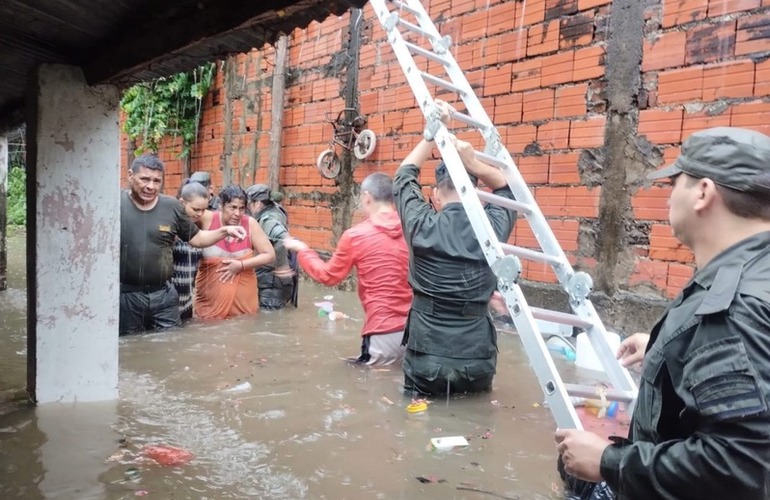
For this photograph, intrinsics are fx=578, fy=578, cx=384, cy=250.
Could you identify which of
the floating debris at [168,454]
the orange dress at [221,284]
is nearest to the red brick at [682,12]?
the orange dress at [221,284]

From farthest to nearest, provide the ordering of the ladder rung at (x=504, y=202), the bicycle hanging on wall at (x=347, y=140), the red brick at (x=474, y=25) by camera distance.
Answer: the bicycle hanging on wall at (x=347, y=140) < the red brick at (x=474, y=25) < the ladder rung at (x=504, y=202)

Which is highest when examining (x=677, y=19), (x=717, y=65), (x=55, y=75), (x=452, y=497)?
(x=677, y=19)

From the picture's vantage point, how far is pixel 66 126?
3037mm

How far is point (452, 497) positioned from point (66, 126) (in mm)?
2645

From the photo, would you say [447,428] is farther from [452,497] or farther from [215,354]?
[215,354]

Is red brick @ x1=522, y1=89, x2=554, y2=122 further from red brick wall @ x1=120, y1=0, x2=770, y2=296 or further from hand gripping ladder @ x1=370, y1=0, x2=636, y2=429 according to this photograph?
hand gripping ladder @ x1=370, y1=0, x2=636, y2=429

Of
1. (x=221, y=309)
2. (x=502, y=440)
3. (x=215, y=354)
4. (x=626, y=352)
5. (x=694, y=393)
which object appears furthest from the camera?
(x=221, y=309)

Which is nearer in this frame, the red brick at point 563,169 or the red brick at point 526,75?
the red brick at point 563,169

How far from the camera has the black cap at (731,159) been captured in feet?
4.11

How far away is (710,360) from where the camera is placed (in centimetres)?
116

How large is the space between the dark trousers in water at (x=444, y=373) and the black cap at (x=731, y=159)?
2202 mm

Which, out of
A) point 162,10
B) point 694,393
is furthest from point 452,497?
point 162,10

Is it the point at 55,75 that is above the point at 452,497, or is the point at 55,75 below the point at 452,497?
above

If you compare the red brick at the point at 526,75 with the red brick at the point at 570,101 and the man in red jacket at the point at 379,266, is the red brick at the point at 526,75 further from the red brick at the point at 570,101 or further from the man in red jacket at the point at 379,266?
the man in red jacket at the point at 379,266
